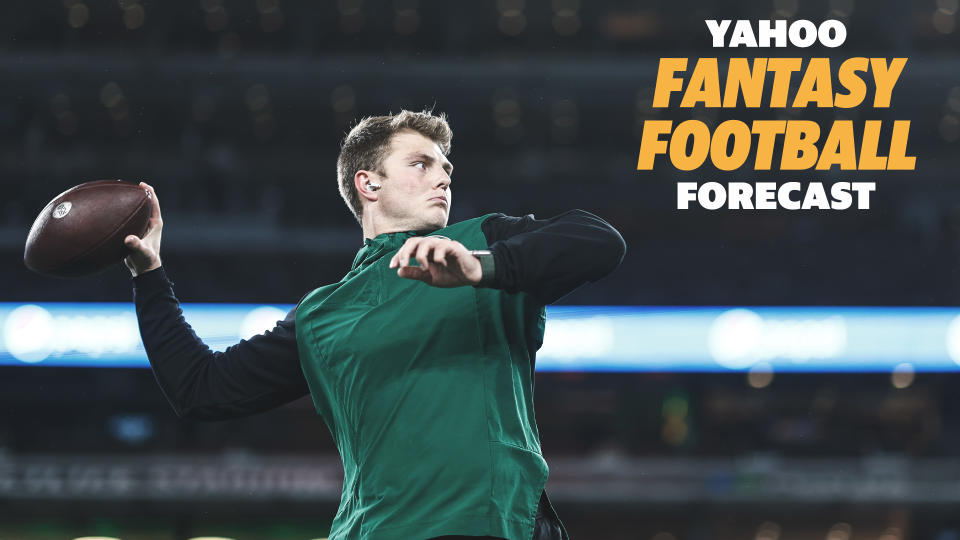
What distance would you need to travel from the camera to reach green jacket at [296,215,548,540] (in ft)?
6.52

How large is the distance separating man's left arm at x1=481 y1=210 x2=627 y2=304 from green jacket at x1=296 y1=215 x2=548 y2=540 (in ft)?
0.54

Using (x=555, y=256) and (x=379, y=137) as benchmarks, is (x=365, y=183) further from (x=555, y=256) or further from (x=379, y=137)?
(x=555, y=256)

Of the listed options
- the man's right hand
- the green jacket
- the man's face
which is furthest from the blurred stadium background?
the green jacket

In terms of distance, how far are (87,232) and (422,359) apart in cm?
114

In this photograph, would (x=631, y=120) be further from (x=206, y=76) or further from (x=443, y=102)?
(x=206, y=76)

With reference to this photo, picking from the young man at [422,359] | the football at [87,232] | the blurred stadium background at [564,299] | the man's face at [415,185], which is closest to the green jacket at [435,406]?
the young man at [422,359]

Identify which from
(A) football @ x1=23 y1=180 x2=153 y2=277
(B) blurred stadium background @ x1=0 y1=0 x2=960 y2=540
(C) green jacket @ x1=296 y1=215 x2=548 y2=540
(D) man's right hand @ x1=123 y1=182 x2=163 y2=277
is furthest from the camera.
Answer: (B) blurred stadium background @ x1=0 y1=0 x2=960 y2=540

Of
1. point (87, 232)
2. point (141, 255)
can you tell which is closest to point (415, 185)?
point (141, 255)

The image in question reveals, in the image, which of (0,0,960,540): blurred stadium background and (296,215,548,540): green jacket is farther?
(0,0,960,540): blurred stadium background

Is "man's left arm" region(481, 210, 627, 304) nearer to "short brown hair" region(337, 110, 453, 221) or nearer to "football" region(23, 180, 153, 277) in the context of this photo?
"short brown hair" region(337, 110, 453, 221)

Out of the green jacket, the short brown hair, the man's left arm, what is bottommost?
the green jacket

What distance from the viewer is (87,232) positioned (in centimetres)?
269

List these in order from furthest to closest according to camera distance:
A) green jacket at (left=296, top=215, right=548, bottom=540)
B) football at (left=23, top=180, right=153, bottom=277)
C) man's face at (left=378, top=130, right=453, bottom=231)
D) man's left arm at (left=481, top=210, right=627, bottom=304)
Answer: football at (left=23, top=180, right=153, bottom=277) → man's face at (left=378, top=130, right=453, bottom=231) → green jacket at (left=296, top=215, right=548, bottom=540) → man's left arm at (left=481, top=210, right=627, bottom=304)

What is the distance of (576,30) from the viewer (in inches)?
664
